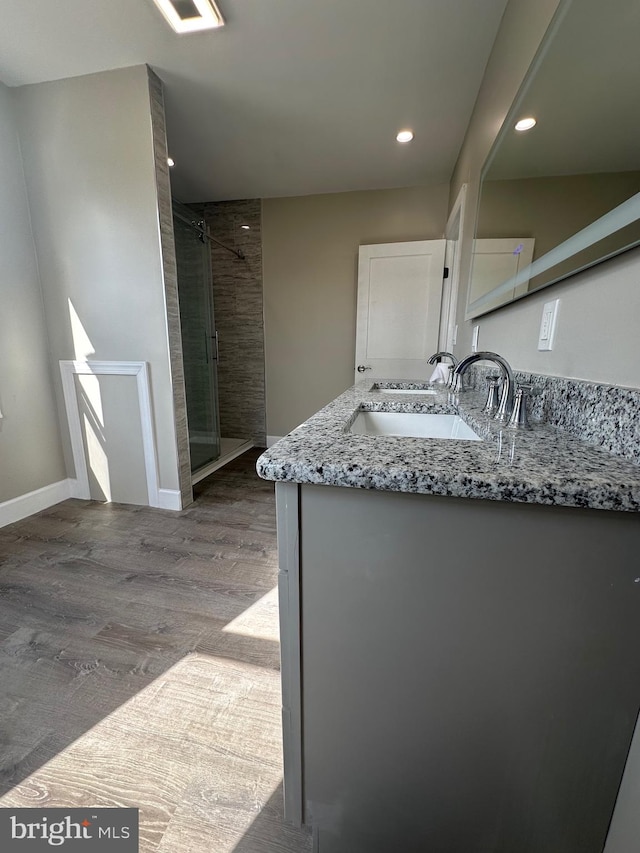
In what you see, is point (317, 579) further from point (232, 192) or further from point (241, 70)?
point (232, 192)

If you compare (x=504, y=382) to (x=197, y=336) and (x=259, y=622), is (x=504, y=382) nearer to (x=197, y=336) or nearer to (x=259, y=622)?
(x=259, y=622)

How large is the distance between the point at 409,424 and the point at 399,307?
2179 mm

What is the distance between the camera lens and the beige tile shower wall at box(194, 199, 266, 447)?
3.42 metres

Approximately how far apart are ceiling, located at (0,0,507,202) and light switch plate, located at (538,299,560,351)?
1.59 meters

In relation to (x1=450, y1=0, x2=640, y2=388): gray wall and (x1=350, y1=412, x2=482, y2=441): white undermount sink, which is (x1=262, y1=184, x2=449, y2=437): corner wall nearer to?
(x1=450, y1=0, x2=640, y2=388): gray wall

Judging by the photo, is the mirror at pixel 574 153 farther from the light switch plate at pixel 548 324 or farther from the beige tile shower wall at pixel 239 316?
the beige tile shower wall at pixel 239 316

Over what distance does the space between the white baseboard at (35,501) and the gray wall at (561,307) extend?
9.34ft

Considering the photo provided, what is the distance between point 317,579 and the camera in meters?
0.56

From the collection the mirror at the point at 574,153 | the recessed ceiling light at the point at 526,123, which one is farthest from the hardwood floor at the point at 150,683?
the recessed ceiling light at the point at 526,123

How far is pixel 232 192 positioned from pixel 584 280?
3.47 metres

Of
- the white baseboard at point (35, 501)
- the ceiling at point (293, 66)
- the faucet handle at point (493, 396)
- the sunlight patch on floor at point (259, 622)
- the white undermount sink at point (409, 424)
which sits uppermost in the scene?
the ceiling at point (293, 66)

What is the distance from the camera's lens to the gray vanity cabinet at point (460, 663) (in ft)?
1.57

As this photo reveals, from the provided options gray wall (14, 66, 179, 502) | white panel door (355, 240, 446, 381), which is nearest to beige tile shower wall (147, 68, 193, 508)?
gray wall (14, 66, 179, 502)

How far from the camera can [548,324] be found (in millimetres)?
844
